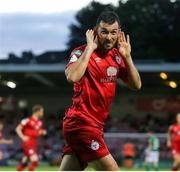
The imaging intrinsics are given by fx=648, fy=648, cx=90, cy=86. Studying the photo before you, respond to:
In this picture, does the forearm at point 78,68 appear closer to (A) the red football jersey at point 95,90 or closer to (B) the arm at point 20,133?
(A) the red football jersey at point 95,90

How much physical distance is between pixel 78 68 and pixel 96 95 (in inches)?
15.7

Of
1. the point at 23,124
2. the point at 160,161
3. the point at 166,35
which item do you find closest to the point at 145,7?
the point at 166,35

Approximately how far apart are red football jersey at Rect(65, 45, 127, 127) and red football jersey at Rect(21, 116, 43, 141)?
1442 cm

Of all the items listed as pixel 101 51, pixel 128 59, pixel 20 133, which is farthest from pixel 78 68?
pixel 20 133

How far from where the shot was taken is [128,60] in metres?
5.70

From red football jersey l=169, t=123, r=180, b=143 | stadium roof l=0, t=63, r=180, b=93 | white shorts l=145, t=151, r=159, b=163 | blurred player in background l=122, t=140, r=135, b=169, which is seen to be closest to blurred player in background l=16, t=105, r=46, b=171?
red football jersey l=169, t=123, r=180, b=143

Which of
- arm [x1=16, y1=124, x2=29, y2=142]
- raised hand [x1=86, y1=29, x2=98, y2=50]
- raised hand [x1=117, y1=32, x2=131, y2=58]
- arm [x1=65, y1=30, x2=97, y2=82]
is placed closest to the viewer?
arm [x1=65, y1=30, x2=97, y2=82]

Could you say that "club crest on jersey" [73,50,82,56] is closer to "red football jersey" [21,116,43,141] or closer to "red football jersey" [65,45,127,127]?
"red football jersey" [65,45,127,127]

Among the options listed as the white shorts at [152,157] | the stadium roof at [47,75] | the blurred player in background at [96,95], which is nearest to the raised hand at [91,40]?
the blurred player in background at [96,95]

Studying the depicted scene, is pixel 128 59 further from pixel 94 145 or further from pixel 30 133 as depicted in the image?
pixel 30 133

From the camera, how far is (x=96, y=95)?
5.72 m

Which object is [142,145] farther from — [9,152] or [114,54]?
[114,54]

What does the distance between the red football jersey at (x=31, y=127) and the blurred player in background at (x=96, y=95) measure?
47.1ft

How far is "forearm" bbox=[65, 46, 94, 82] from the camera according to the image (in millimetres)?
5426
